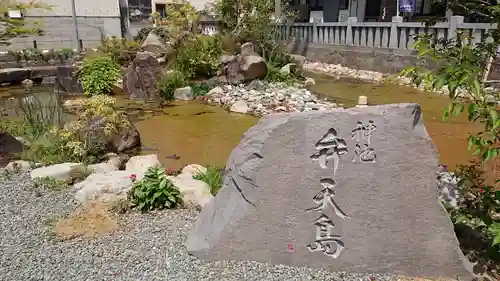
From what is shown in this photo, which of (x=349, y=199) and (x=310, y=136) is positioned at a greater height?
(x=310, y=136)

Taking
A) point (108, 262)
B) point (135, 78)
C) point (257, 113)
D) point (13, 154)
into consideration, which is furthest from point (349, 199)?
point (135, 78)

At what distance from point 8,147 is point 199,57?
303 inches

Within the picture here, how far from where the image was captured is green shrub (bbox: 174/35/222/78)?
12117 mm

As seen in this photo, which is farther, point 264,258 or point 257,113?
point 257,113

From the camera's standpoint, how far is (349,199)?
2.70 m

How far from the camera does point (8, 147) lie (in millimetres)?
5125

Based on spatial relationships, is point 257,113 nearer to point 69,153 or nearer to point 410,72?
point 69,153

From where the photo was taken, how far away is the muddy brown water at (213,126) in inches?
256

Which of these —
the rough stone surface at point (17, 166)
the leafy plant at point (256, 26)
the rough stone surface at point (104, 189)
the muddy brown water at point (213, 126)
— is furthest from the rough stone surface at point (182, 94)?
the rough stone surface at point (104, 189)

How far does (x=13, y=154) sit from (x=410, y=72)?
4.92 metres

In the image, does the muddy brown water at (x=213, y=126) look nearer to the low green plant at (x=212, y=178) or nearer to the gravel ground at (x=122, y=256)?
the low green plant at (x=212, y=178)

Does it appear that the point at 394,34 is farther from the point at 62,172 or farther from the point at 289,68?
the point at 62,172

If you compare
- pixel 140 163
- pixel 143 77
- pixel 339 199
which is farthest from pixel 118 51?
pixel 339 199

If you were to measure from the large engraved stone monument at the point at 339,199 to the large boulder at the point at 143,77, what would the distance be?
9.01m
